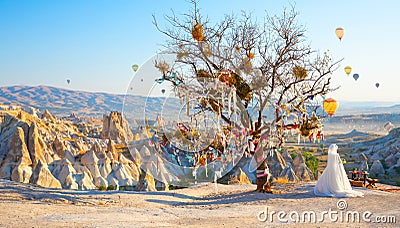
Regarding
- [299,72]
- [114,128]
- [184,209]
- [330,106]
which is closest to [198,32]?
[299,72]

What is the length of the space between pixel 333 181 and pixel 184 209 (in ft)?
13.0

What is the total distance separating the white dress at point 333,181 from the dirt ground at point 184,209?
0.32 m

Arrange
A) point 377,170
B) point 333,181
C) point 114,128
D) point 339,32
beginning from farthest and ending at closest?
1. point 114,128
2. point 377,170
3. point 339,32
4. point 333,181

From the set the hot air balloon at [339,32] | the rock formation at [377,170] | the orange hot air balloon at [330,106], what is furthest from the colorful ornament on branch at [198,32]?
the rock formation at [377,170]

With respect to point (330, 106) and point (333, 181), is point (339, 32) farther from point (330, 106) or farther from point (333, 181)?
point (333, 181)

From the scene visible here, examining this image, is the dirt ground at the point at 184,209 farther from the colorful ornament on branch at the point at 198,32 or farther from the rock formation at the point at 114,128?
the rock formation at the point at 114,128

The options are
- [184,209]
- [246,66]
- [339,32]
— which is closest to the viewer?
[184,209]

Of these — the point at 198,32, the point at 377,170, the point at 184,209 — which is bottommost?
the point at 377,170

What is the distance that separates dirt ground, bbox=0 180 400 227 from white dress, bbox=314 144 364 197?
12.6 inches

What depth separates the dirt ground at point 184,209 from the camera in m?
8.13

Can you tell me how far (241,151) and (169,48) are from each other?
3.03 m

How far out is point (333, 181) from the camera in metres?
11.7

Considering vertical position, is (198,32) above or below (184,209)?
above

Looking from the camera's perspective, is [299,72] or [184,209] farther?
[299,72]
